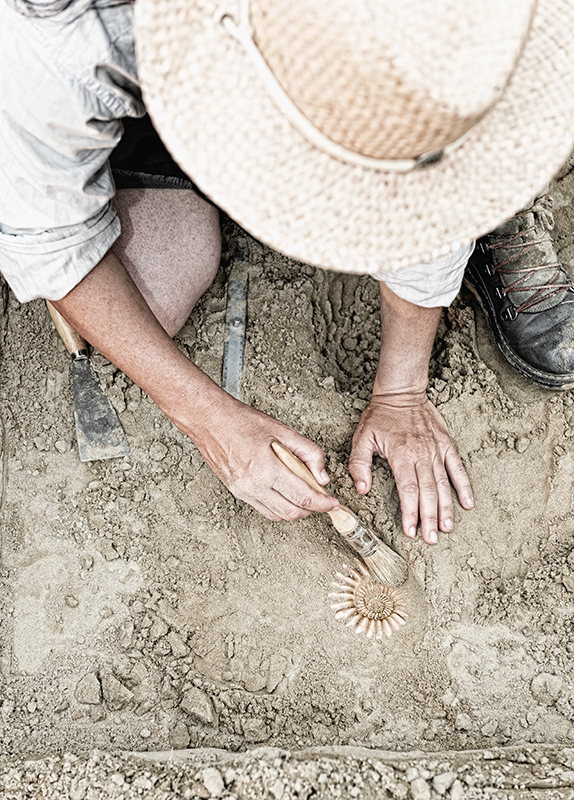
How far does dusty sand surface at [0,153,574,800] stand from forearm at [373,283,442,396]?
4.9 inches

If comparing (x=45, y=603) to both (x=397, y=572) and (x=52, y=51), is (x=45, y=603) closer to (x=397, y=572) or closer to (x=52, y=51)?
(x=397, y=572)

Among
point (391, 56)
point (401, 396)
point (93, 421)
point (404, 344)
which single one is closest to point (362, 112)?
point (391, 56)

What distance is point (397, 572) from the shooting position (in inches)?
74.3

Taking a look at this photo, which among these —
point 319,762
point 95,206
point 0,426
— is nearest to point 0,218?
point 95,206

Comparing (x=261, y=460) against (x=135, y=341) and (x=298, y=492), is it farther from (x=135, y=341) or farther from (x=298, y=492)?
(x=135, y=341)

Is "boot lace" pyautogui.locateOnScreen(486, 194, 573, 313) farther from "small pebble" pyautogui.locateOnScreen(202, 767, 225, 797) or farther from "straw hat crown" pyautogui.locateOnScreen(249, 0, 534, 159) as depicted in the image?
"small pebble" pyautogui.locateOnScreen(202, 767, 225, 797)

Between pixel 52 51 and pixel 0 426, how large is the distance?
132cm

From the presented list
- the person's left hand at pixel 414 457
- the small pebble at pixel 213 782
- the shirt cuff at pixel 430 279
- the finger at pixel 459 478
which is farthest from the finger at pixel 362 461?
the small pebble at pixel 213 782

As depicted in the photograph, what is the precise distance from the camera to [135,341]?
5.48 feet

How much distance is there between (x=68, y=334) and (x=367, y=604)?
4.11ft

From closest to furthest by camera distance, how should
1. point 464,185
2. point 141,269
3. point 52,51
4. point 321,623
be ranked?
point 464,185, point 52,51, point 321,623, point 141,269

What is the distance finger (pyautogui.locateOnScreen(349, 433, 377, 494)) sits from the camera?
6.30 feet

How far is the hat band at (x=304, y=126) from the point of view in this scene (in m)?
0.91

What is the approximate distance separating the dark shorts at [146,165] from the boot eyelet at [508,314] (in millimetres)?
1130
